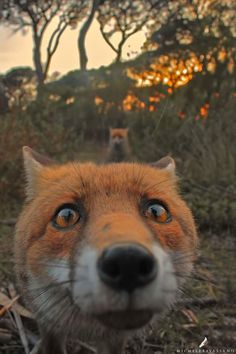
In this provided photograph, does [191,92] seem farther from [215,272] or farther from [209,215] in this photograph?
[215,272]

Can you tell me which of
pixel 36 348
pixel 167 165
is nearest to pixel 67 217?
pixel 167 165

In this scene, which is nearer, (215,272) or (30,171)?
(30,171)

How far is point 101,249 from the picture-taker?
2.20 m

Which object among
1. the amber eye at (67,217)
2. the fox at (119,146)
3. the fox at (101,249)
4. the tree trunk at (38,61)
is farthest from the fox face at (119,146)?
the amber eye at (67,217)

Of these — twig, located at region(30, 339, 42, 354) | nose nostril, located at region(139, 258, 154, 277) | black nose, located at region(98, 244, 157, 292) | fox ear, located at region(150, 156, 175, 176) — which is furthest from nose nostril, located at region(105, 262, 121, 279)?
twig, located at region(30, 339, 42, 354)

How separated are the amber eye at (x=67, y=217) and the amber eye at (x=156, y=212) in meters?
0.43

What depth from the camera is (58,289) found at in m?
2.81

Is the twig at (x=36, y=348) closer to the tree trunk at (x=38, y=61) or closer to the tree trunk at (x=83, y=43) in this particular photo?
the tree trunk at (x=83, y=43)

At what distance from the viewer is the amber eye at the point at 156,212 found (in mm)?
2932

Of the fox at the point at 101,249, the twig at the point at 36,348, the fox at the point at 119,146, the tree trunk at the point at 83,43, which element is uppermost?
the tree trunk at the point at 83,43

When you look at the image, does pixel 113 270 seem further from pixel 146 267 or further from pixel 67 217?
pixel 67 217

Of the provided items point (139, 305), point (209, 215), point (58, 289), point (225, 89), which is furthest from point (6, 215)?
point (225, 89)

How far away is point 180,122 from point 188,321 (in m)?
9.32

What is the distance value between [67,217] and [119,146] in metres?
13.0
